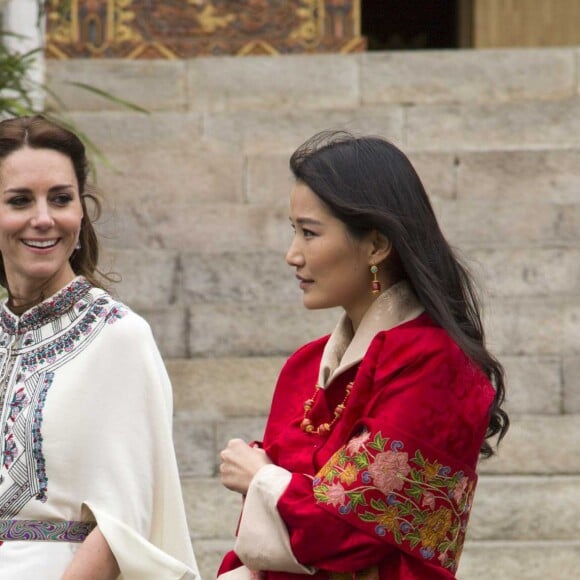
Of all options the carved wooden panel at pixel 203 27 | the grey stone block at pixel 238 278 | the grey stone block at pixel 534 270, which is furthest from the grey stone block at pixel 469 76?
the grey stone block at pixel 238 278

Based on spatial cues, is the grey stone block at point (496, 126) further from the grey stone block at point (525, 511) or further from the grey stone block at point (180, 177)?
the grey stone block at point (525, 511)

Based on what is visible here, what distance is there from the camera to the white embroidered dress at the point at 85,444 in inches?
125

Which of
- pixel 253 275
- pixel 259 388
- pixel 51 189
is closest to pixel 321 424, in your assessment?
pixel 51 189

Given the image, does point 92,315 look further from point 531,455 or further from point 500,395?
point 531,455

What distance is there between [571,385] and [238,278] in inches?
60.7

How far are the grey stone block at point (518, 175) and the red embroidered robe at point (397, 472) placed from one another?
4783 millimetres

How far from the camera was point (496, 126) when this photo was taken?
28.1ft

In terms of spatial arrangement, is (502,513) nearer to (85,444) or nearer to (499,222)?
(499,222)

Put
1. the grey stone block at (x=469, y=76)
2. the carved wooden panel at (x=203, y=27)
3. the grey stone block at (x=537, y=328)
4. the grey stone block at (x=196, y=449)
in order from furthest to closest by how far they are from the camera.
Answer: the carved wooden panel at (x=203, y=27)
the grey stone block at (x=469, y=76)
the grey stone block at (x=537, y=328)
the grey stone block at (x=196, y=449)

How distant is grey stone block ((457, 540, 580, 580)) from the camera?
Result: 5406 millimetres

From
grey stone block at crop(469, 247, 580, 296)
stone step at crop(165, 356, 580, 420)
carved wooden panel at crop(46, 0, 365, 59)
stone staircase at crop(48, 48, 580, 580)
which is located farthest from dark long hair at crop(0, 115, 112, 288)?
carved wooden panel at crop(46, 0, 365, 59)

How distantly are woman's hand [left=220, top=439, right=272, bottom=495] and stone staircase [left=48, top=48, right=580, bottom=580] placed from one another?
3.84ft

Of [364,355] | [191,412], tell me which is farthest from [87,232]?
[191,412]

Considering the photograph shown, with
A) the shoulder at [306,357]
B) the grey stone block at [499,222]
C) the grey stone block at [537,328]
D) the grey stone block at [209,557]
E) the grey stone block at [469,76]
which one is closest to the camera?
the shoulder at [306,357]
